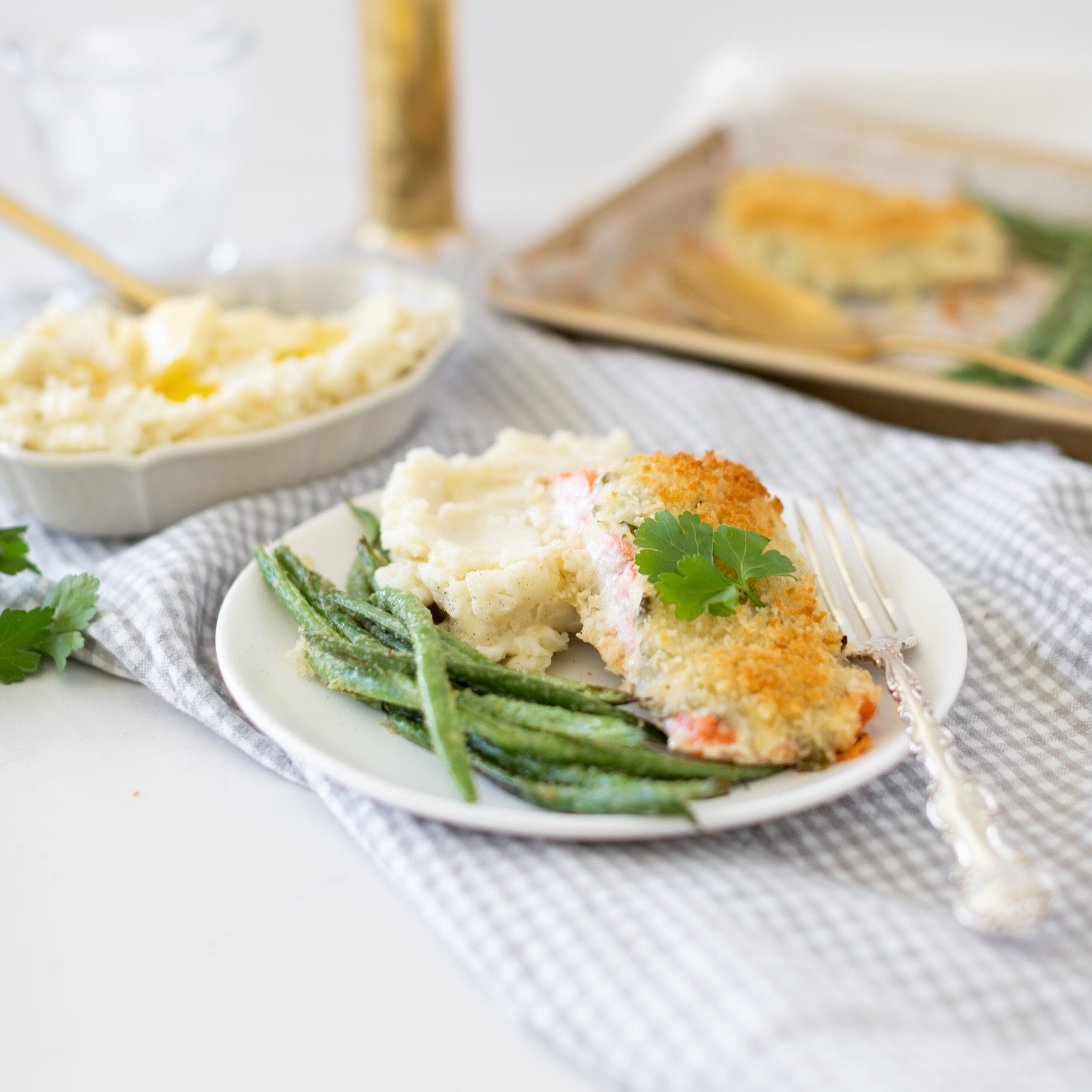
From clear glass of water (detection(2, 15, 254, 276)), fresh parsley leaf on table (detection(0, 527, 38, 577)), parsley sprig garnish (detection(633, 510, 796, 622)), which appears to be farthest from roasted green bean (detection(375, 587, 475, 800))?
clear glass of water (detection(2, 15, 254, 276))

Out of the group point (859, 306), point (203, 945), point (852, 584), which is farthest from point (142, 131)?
point (203, 945)

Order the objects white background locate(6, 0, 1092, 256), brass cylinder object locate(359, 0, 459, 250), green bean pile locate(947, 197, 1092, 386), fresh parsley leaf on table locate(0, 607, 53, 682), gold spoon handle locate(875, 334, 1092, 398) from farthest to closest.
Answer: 1. white background locate(6, 0, 1092, 256)
2. brass cylinder object locate(359, 0, 459, 250)
3. green bean pile locate(947, 197, 1092, 386)
4. gold spoon handle locate(875, 334, 1092, 398)
5. fresh parsley leaf on table locate(0, 607, 53, 682)

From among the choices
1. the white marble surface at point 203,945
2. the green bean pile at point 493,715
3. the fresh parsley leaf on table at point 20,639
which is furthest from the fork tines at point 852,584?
the fresh parsley leaf on table at point 20,639

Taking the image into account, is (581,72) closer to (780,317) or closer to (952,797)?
(780,317)

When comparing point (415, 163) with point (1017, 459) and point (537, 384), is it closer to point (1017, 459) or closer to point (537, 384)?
point (537, 384)

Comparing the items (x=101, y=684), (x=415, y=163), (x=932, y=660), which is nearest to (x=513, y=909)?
(x=932, y=660)

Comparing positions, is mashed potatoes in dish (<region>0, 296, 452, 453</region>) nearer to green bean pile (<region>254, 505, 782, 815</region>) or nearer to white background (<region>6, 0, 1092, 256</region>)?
green bean pile (<region>254, 505, 782, 815</region>)

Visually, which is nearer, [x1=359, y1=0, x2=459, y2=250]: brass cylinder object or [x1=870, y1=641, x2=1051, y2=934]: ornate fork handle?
[x1=870, y1=641, x2=1051, y2=934]: ornate fork handle
